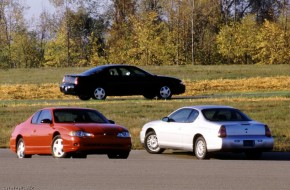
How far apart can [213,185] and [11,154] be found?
10410 millimetres

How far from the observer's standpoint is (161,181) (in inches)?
631

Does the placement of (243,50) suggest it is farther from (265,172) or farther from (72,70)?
(265,172)

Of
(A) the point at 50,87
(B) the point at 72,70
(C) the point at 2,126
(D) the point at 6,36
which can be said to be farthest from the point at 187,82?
(D) the point at 6,36

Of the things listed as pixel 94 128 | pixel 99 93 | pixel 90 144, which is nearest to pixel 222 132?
pixel 94 128

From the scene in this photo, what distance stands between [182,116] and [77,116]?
289 cm

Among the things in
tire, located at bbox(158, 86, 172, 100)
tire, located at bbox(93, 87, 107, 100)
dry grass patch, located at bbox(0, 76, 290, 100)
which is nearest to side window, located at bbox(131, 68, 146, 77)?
tire, located at bbox(158, 86, 172, 100)

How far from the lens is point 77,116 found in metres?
22.4

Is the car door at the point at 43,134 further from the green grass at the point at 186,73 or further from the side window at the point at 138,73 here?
the green grass at the point at 186,73

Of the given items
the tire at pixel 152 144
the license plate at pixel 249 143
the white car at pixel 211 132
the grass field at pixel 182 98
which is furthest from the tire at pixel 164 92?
the license plate at pixel 249 143

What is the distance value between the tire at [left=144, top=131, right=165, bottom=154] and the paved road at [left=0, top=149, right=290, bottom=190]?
1166mm

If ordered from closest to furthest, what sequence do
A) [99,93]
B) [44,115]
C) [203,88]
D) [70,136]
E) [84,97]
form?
1. [70,136]
2. [44,115]
3. [99,93]
4. [84,97]
5. [203,88]

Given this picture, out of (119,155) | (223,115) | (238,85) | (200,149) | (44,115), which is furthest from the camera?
(238,85)

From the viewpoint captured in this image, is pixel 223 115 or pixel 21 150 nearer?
pixel 223 115

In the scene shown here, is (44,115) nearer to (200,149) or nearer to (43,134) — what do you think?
(43,134)
